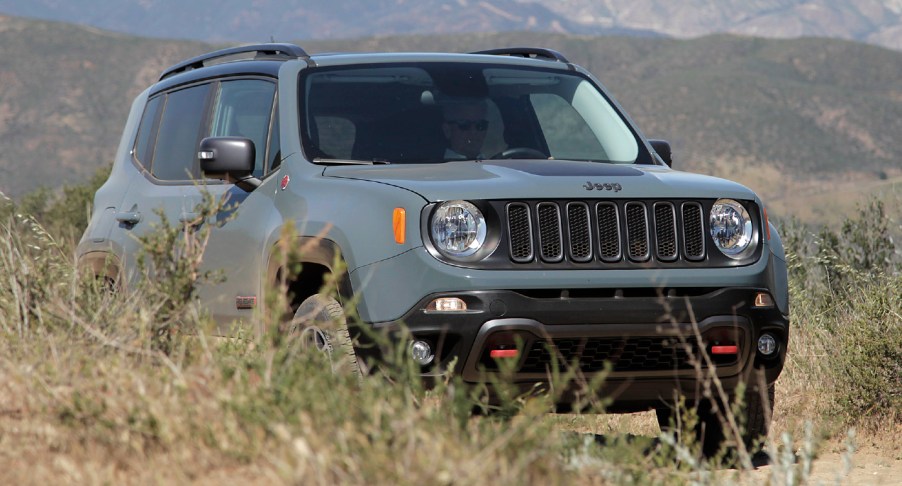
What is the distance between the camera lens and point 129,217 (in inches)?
280

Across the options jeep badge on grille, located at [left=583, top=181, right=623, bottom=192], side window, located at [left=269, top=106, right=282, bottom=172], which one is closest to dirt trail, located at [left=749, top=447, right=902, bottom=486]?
jeep badge on grille, located at [left=583, top=181, right=623, bottom=192]

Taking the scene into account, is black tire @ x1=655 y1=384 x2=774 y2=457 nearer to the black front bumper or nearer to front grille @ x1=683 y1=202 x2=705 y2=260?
the black front bumper

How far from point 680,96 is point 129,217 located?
73612 mm

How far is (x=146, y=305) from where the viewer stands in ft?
16.5

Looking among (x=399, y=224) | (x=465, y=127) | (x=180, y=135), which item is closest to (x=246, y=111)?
(x=180, y=135)

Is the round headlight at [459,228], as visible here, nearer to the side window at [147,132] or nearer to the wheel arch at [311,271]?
the wheel arch at [311,271]

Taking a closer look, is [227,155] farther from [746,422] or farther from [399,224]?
[746,422]

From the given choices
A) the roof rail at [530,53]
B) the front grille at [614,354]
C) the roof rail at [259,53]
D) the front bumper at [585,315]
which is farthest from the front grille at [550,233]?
the roof rail at [530,53]

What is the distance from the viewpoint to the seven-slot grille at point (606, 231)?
5.28 metres

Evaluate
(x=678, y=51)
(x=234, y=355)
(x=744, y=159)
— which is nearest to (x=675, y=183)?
(x=234, y=355)

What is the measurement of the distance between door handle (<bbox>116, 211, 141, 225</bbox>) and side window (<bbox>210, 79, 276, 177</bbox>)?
24.5 inches

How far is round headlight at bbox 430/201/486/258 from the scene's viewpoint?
5.21 m

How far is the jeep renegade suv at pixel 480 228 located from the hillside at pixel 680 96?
57939 millimetres

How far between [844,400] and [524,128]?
95.6 inches
